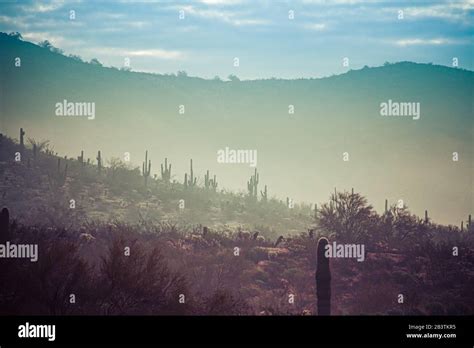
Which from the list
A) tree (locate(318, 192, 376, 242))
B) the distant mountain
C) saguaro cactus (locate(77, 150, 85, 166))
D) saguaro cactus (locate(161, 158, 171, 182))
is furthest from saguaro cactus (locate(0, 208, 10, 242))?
saguaro cactus (locate(161, 158, 171, 182))

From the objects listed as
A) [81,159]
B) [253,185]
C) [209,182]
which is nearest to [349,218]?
[253,185]

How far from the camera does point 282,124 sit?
5081cm

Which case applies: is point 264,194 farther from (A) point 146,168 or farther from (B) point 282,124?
(B) point 282,124

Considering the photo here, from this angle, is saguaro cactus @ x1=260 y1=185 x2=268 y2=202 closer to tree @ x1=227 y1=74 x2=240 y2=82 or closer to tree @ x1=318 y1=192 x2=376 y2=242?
tree @ x1=318 y1=192 x2=376 y2=242

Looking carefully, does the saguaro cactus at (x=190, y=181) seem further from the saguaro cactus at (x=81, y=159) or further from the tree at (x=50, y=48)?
the tree at (x=50, y=48)

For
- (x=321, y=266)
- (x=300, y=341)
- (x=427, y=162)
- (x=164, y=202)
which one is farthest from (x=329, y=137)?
(x=300, y=341)

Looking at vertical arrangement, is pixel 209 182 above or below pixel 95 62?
below

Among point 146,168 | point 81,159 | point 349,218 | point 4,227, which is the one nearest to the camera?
point 4,227

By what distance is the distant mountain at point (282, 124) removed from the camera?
43156 mm

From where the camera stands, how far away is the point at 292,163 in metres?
46.9

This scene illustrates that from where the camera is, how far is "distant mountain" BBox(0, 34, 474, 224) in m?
43.2

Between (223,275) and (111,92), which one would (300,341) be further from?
(111,92)

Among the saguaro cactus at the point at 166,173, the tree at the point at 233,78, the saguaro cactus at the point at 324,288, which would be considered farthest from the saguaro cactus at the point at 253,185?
the saguaro cactus at the point at 324,288

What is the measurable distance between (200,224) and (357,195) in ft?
29.6
